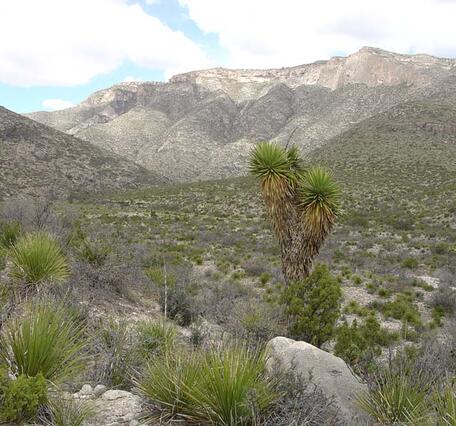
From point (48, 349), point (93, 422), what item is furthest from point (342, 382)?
point (48, 349)

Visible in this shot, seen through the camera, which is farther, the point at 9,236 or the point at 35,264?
the point at 9,236

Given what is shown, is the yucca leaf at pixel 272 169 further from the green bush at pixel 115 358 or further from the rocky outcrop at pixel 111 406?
the rocky outcrop at pixel 111 406

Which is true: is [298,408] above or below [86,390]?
above

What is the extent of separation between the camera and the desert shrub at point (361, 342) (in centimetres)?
599

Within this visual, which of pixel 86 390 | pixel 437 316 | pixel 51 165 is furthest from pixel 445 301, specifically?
pixel 51 165

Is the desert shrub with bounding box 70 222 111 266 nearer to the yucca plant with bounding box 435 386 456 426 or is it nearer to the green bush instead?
the green bush

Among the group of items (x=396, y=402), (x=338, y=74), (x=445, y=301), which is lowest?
(x=445, y=301)

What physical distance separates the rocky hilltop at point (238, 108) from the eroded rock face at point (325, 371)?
78.5 metres

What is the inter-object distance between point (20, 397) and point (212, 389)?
4.77ft

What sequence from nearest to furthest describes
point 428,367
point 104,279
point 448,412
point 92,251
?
point 448,412, point 428,367, point 104,279, point 92,251

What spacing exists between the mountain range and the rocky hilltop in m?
0.27

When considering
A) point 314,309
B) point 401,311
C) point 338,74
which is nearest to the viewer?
point 314,309

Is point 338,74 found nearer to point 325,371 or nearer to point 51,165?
point 51,165

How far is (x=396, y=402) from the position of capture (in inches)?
160
